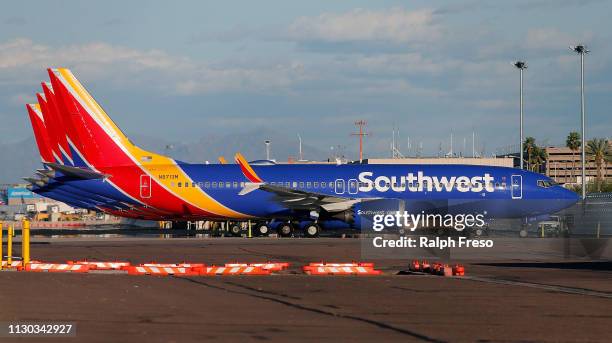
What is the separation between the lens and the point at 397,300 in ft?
68.8

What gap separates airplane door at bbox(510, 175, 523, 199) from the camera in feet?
189

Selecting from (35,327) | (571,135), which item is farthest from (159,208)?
(571,135)

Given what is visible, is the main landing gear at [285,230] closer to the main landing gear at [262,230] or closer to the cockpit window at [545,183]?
the main landing gear at [262,230]

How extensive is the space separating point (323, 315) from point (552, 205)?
4220 centimetres

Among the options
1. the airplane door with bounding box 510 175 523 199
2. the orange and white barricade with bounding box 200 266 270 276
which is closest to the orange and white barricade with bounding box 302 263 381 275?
the orange and white barricade with bounding box 200 266 270 276

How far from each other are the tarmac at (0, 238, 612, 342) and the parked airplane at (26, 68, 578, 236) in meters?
25.1

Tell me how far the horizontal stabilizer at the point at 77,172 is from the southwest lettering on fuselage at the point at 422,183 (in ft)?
51.4

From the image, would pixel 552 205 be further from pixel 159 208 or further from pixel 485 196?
pixel 159 208

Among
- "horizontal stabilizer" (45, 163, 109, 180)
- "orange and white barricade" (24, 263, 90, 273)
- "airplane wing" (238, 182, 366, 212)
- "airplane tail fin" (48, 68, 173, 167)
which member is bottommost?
"orange and white barricade" (24, 263, 90, 273)

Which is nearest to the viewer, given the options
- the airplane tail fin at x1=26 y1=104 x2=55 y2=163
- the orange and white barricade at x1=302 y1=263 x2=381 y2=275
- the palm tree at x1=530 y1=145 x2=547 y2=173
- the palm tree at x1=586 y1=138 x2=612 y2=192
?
the orange and white barricade at x1=302 y1=263 x2=381 y2=275

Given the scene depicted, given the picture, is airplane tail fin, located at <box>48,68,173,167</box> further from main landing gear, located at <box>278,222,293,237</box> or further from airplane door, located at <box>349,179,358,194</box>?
airplane door, located at <box>349,179,358,194</box>

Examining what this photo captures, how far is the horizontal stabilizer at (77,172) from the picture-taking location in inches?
2178

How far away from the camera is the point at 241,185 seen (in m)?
57.7

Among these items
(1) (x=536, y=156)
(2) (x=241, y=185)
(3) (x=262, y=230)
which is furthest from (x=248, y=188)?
(1) (x=536, y=156)
